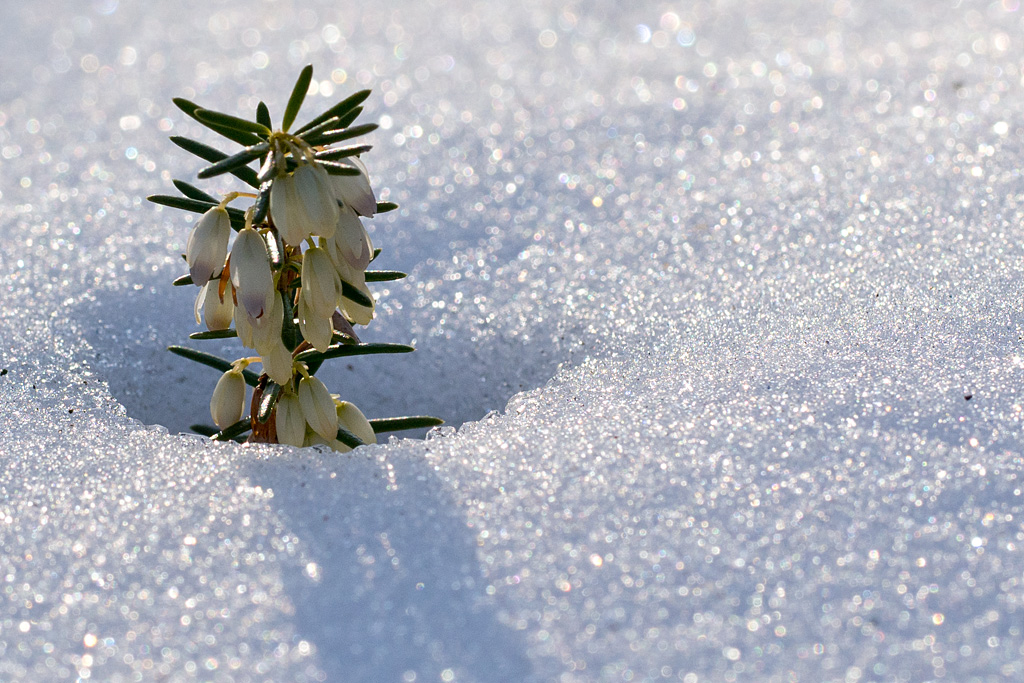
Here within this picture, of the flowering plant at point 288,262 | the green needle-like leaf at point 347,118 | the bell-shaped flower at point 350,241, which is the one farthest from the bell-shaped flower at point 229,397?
the green needle-like leaf at point 347,118

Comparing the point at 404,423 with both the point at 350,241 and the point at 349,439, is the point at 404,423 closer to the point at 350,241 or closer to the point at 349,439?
the point at 349,439

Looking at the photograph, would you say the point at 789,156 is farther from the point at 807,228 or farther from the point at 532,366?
the point at 532,366

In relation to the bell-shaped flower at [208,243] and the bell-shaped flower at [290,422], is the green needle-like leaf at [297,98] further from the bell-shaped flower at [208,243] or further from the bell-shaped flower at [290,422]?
the bell-shaped flower at [290,422]

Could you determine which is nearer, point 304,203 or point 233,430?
point 304,203

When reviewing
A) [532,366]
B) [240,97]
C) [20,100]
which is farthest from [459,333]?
[20,100]

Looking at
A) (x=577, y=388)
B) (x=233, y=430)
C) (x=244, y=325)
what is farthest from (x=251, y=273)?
(x=577, y=388)
